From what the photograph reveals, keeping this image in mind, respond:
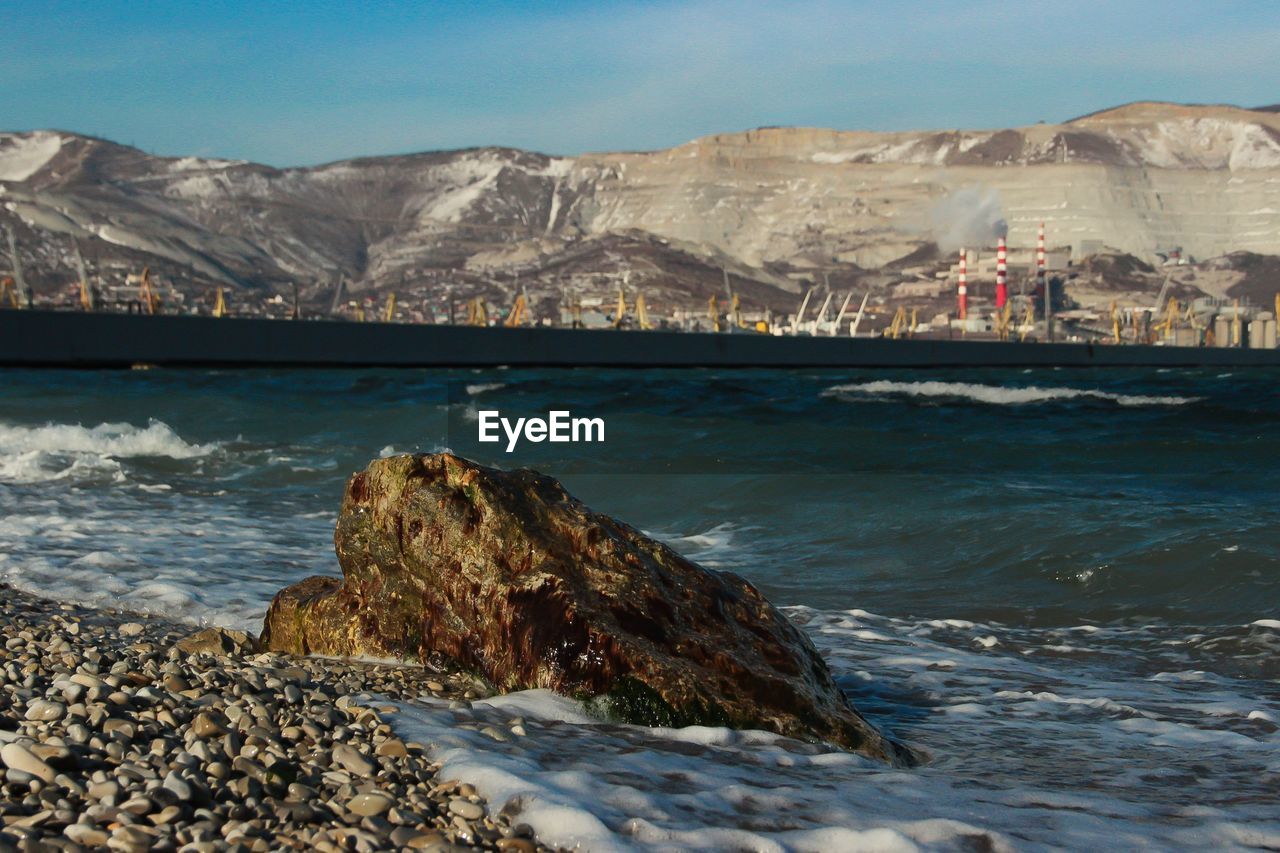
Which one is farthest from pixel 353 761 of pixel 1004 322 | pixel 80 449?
pixel 1004 322

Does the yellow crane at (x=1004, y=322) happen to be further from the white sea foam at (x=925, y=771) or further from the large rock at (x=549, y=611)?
the large rock at (x=549, y=611)

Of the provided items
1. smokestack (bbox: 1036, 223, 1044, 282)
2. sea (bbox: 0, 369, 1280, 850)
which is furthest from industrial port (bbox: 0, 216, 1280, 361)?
sea (bbox: 0, 369, 1280, 850)

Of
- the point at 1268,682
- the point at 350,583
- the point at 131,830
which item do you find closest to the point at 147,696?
the point at 131,830

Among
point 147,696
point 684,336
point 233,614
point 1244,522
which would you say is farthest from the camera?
point 684,336

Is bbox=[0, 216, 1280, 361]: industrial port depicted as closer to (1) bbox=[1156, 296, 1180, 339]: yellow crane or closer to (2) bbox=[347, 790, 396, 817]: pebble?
(1) bbox=[1156, 296, 1180, 339]: yellow crane

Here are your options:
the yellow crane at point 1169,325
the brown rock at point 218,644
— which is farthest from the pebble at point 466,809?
the yellow crane at point 1169,325

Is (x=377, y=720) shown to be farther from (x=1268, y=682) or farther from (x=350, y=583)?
A: (x=1268, y=682)
